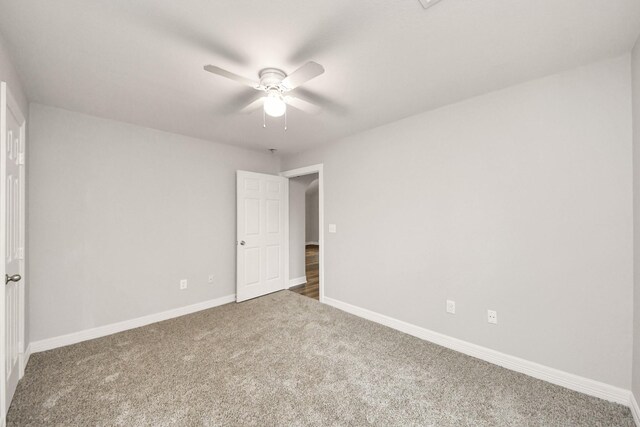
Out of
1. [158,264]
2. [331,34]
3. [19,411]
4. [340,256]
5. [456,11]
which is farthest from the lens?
[340,256]

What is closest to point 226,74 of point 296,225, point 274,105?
point 274,105

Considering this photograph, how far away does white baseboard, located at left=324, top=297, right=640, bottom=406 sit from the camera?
1.82 metres

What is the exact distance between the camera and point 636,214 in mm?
1695

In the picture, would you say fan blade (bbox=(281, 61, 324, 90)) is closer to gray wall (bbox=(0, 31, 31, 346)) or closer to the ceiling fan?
the ceiling fan

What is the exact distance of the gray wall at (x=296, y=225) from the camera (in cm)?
470

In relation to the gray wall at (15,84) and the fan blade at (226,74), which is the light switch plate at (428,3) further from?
the gray wall at (15,84)

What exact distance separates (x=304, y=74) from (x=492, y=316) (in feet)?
8.03

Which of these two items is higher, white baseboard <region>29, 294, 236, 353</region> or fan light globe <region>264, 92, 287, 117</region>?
fan light globe <region>264, 92, 287, 117</region>

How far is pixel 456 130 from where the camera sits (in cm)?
253

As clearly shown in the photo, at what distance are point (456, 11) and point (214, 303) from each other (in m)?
3.93

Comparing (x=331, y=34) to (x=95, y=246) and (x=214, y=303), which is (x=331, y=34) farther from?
(x=214, y=303)

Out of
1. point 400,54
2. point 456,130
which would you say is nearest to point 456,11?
point 400,54

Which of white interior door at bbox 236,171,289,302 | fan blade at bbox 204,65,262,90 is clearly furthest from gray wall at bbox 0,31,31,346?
white interior door at bbox 236,171,289,302

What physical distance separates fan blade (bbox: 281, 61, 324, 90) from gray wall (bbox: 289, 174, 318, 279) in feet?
9.57
